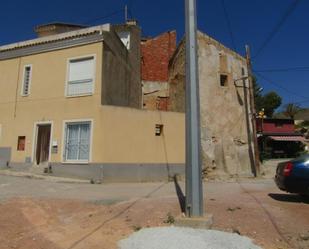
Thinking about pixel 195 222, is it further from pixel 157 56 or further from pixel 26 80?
pixel 157 56

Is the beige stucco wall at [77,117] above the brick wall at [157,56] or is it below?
below

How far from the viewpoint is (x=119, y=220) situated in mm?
8609

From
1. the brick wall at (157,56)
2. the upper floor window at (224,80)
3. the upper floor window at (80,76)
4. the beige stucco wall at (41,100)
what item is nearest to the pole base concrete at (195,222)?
the beige stucco wall at (41,100)

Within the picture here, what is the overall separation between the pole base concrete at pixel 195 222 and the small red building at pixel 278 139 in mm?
28443

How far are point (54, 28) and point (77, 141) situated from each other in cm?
1498

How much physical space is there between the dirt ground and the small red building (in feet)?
87.0

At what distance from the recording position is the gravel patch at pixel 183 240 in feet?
21.5

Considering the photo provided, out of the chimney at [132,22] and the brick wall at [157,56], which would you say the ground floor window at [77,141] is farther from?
the chimney at [132,22]

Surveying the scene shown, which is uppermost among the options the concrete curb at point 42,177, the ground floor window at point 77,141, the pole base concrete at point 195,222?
the ground floor window at point 77,141

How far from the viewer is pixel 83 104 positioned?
17.7 metres

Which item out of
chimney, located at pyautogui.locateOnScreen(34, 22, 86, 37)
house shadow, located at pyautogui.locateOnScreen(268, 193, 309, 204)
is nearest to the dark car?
house shadow, located at pyautogui.locateOnScreen(268, 193, 309, 204)

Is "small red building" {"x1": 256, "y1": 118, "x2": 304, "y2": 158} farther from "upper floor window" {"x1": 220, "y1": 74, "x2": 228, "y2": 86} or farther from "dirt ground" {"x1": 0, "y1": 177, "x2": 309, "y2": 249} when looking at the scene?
"dirt ground" {"x1": 0, "y1": 177, "x2": 309, "y2": 249}

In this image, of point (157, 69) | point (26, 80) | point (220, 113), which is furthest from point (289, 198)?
point (157, 69)

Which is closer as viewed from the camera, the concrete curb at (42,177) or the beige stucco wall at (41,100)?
the concrete curb at (42,177)
